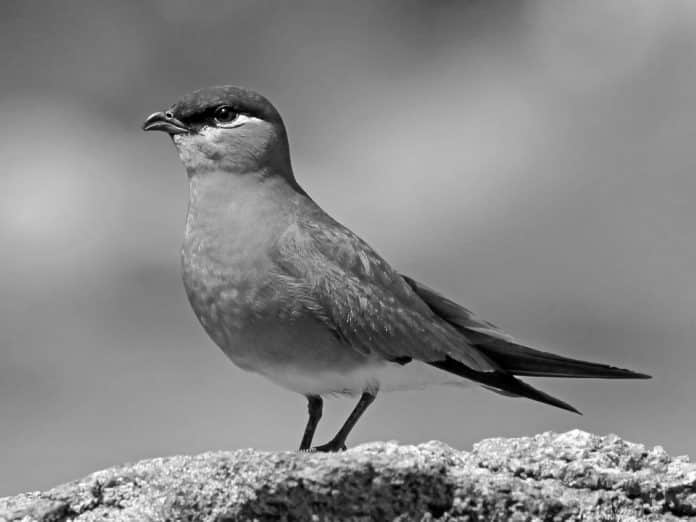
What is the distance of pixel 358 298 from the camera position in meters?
5.70

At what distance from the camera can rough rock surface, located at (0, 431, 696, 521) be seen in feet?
10.8

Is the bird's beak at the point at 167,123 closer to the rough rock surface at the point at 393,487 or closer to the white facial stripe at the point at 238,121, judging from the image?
the white facial stripe at the point at 238,121

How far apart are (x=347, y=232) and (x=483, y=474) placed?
267 centimetres

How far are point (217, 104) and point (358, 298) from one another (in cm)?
133

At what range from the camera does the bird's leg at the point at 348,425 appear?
5.46 m

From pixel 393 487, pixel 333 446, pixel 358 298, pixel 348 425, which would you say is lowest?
pixel 393 487

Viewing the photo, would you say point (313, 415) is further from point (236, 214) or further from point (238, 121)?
point (238, 121)

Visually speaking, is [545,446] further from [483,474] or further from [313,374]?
[313,374]

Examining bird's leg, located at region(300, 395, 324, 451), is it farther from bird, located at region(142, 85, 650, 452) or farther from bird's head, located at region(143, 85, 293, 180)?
bird's head, located at region(143, 85, 293, 180)

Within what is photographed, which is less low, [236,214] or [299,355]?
[236,214]

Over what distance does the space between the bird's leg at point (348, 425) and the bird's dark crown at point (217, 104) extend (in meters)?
1.63

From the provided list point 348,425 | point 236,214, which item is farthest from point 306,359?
point 236,214

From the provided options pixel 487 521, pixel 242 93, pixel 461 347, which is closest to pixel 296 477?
pixel 487 521

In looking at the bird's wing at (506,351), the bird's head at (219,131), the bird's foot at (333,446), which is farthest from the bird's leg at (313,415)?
the bird's head at (219,131)
